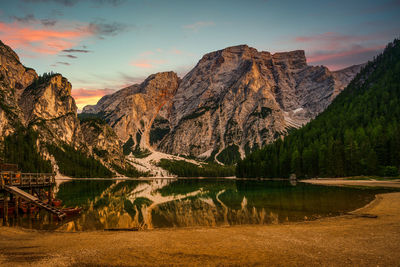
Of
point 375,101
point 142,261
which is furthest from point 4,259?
point 375,101

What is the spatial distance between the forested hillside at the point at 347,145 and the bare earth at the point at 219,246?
292ft

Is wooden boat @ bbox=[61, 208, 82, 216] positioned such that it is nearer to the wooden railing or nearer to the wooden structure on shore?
the wooden structure on shore

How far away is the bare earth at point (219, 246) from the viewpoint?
15.5 meters

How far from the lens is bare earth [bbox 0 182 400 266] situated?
15505 millimetres

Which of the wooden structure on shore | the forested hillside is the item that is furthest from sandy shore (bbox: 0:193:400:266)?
the forested hillside

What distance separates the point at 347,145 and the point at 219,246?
118m

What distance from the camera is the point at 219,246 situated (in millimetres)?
18875

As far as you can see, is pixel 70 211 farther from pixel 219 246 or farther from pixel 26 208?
pixel 219 246

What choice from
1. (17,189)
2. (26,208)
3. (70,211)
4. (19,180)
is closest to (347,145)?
(70,211)

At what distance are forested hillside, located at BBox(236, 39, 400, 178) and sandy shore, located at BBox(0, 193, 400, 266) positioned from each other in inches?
3511

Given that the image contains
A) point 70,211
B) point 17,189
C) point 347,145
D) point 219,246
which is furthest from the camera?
point 347,145

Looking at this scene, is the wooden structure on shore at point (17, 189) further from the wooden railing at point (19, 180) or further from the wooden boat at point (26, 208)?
the wooden boat at point (26, 208)

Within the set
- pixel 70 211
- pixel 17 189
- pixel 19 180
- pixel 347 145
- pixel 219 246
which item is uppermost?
pixel 347 145

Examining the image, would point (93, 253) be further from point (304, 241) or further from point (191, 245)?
point (304, 241)
